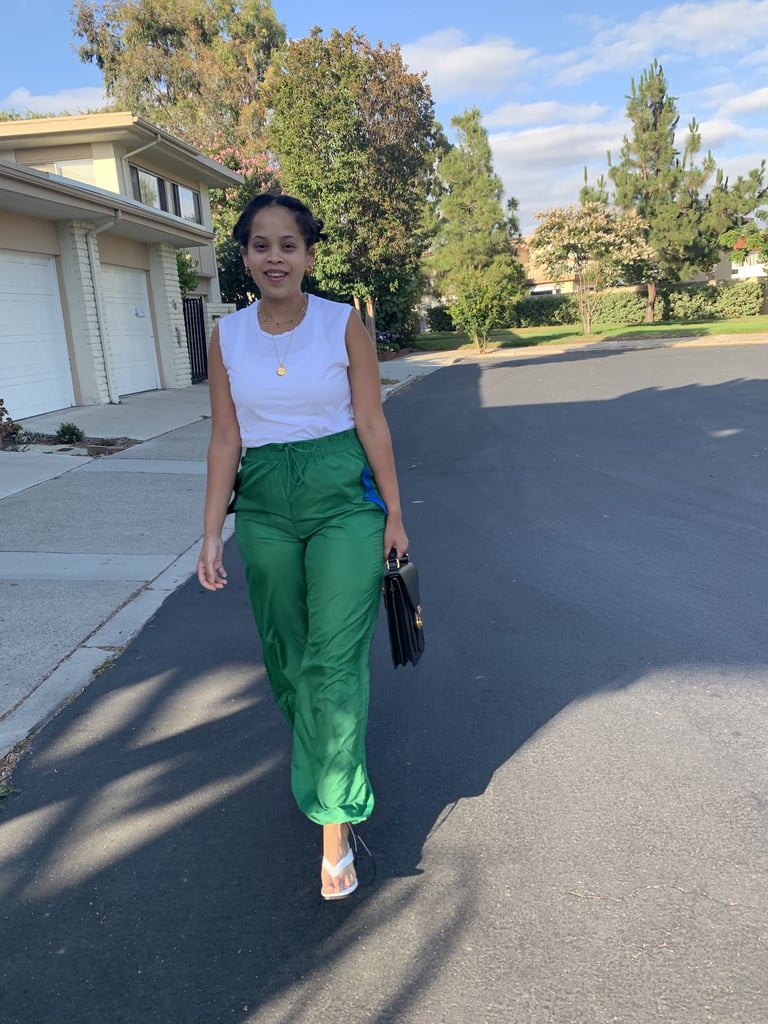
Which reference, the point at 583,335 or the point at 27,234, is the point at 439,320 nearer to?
the point at 583,335

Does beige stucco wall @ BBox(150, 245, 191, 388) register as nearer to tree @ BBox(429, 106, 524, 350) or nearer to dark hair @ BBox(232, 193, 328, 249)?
dark hair @ BBox(232, 193, 328, 249)

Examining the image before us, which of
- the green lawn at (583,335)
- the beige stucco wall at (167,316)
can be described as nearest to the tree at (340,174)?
the beige stucco wall at (167,316)

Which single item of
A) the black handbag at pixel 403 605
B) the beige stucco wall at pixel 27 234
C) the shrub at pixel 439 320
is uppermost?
the beige stucco wall at pixel 27 234

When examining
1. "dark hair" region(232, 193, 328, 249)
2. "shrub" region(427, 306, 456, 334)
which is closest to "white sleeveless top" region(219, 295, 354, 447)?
"dark hair" region(232, 193, 328, 249)

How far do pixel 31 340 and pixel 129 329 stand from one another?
4108 mm

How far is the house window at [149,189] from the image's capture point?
18922mm

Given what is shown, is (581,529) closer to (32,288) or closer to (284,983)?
(284,983)

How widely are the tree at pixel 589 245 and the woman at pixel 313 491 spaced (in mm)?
37775

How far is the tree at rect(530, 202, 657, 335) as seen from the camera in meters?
37.5

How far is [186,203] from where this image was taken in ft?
72.9

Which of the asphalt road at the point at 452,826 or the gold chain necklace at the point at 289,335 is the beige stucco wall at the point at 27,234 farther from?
the gold chain necklace at the point at 289,335

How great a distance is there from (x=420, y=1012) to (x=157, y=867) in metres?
1.02

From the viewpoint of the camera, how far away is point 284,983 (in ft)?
6.79

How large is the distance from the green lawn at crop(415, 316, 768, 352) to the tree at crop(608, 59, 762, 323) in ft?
11.9
